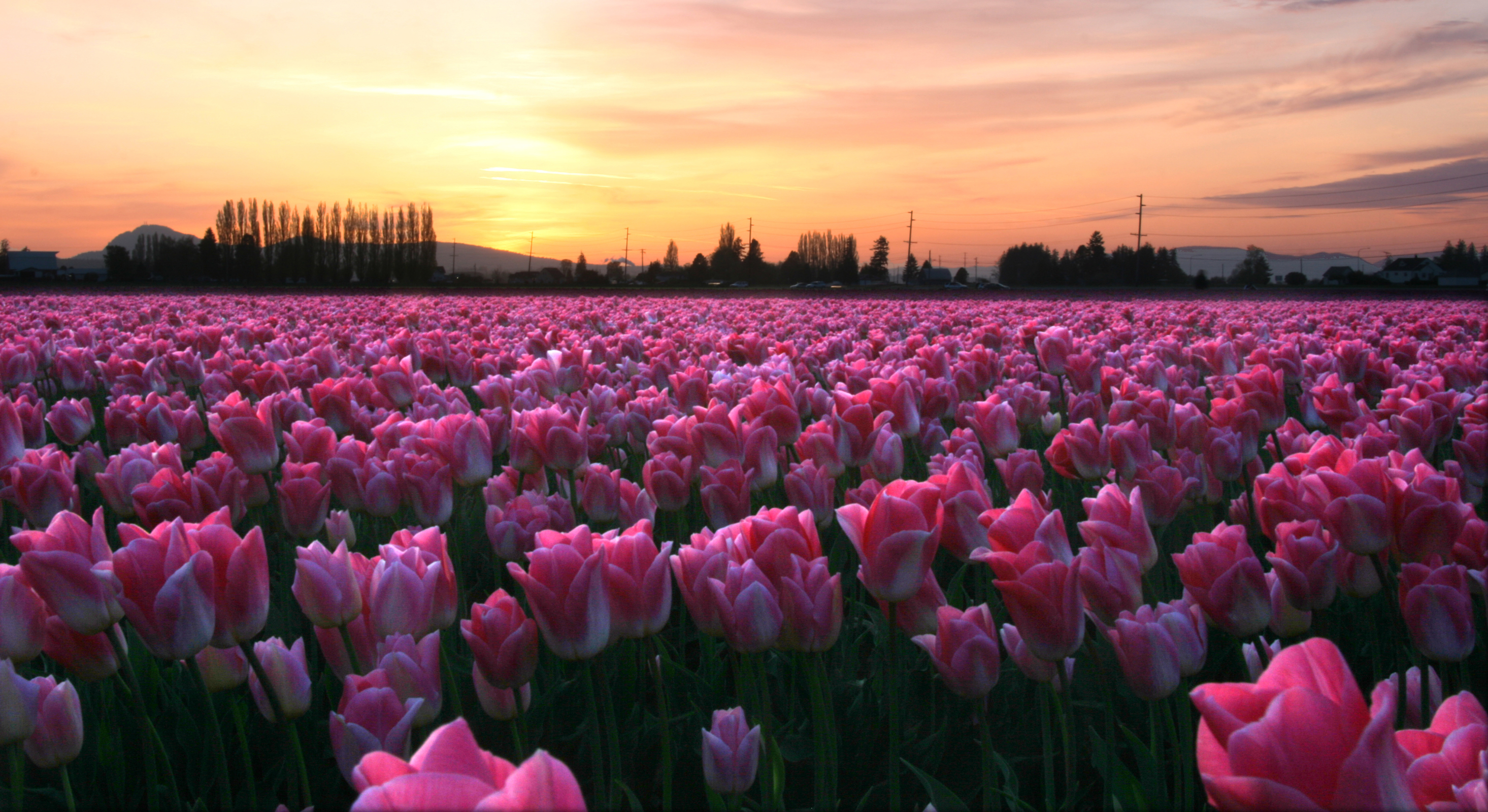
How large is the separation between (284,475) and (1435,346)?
767 cm

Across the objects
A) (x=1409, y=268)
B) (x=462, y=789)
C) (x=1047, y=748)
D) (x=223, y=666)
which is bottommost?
(x=1047, y=748)

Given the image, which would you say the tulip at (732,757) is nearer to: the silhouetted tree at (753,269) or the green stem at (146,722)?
the green stem at (146,722)

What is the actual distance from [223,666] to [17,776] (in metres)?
0.34

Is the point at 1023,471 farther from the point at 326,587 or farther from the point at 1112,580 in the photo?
the point at 326,587

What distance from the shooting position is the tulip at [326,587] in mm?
1599

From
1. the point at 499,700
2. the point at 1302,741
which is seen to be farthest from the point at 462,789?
the point at 499,700

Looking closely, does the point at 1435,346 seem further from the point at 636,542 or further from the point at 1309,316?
the point at 636,542

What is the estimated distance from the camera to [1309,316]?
40.8ft

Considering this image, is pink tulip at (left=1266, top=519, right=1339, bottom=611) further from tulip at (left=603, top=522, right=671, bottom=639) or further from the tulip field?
tulip at (left=603, top=522, right=671, bottom=639)

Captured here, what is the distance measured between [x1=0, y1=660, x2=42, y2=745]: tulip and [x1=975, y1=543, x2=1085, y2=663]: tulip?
1.60 m

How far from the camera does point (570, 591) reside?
4.80 ft

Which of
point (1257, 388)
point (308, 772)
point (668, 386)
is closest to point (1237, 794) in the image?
point (308, 772)

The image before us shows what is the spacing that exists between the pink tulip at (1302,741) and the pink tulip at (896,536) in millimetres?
753

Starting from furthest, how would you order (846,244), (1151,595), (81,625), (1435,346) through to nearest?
(846,244), (1435,346), (1151,595), (81,625)
